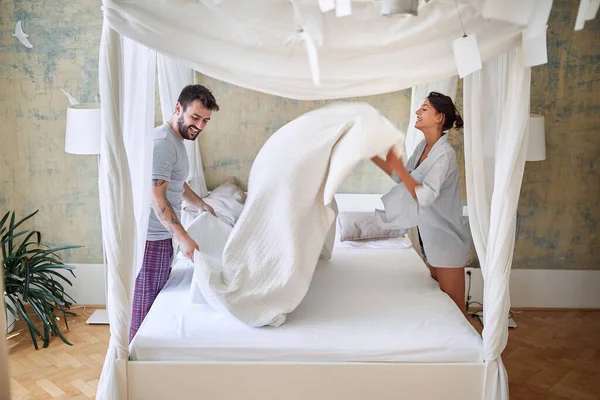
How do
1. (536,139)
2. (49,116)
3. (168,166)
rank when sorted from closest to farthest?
(168,166) → (536,139) → (49,116)

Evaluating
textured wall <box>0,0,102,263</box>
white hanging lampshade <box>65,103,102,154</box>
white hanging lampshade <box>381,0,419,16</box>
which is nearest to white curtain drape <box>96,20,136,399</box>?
white hanging lampshade <box>381,0,419,16</box>

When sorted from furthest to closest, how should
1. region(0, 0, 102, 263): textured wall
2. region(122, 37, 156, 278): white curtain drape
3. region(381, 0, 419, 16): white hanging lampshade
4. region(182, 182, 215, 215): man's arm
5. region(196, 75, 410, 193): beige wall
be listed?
region(196, 75, 410, 193): beige wall < region(0, 0, 102, 263): textured wall < region(182, 182, 215, 215): man's arm < region(122, 37, 156, 278): white curtain drape < region(381, 0, 419, 16): white hanging lampshade

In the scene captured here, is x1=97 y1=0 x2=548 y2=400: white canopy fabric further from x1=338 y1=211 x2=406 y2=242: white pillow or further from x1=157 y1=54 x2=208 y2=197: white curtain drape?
x1=338 y1=211 x2=406 y2=242: white pillow

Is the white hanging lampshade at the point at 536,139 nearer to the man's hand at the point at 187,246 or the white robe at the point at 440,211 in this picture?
the white robe at the point at 440,211

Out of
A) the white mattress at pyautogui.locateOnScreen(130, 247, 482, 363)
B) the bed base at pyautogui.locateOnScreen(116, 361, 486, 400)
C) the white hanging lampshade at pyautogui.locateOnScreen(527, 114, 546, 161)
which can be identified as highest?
the white hanging lampshade at pyautogui.locateOnScreen(527, 114, 546, 161)

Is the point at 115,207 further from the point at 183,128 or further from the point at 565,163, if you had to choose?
the point at 565,163

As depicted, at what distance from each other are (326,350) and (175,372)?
64 centimetres

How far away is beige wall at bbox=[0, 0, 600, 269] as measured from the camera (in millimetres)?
4590

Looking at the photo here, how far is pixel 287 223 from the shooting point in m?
3.17

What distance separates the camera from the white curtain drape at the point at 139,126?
3.08 meters

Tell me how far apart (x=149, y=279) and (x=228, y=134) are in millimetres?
1611

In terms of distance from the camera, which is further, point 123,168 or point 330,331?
point 330,331

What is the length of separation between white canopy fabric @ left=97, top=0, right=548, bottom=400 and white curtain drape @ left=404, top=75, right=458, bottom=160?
4.06 feet

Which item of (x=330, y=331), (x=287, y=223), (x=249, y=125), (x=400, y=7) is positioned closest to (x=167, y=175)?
(x=287, y=223)
